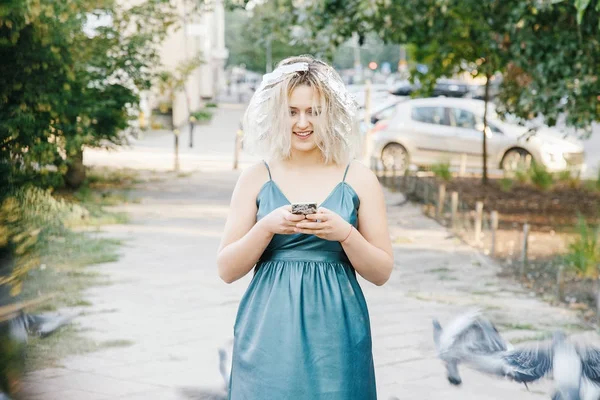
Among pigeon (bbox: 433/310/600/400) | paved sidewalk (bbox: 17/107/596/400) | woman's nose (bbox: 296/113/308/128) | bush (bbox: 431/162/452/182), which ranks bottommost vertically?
paved sidewalk (bbox: 17/107/596/400)

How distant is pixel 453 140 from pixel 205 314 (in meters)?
12.5

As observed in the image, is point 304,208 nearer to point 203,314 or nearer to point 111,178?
→ point 203,314

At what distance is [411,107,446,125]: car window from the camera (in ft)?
62.1

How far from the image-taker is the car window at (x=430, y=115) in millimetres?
18922

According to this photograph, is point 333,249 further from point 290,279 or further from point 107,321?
point 107,321

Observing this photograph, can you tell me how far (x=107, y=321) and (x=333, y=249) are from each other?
4.18 meters

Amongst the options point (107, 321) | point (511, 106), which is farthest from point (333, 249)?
point (511, 106)

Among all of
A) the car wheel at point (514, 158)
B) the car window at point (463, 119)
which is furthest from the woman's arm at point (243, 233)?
the car window at point (463, 119)

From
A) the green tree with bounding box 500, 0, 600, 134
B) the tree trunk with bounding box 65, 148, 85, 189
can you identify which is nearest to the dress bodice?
the green tree with bounding box 500, 0, 600, 134

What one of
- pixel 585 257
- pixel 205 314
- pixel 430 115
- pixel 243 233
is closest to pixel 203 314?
pixel 205 314

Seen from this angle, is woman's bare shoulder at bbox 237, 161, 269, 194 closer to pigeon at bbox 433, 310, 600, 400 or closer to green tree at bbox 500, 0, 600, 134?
pigeon at bbox 433, 310, 600, 400

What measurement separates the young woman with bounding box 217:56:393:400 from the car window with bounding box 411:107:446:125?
53.3 ft

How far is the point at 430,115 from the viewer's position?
62.2ft

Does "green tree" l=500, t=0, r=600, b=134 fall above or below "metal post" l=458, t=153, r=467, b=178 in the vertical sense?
above
